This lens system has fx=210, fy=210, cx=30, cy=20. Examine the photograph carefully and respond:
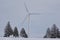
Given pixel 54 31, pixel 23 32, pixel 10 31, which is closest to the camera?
pixel 23 32

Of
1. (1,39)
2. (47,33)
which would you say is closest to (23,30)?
(47,33)

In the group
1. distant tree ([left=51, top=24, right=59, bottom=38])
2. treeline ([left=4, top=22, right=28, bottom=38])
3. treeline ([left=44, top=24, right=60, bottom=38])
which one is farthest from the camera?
treeline ([left=4, top=22, right=28, bottom=38])

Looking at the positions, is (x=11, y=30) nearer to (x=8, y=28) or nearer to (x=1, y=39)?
(x=8, y=28)

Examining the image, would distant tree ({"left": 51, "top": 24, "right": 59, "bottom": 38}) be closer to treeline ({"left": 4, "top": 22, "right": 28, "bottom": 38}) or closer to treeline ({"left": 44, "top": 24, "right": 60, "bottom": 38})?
treeline ({"left": 44, "top": 24, "right": 60, "bottom": 38})

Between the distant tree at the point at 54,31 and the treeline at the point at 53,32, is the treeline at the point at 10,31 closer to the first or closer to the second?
the treeline at the point at 53,32

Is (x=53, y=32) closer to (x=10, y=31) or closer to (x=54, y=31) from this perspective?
(x=54, y=31)

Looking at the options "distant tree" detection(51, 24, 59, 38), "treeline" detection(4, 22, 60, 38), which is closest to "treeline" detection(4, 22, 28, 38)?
"treeline" detection(4, 22, 60, 38)

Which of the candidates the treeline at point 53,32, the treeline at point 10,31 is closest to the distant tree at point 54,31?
the treeline at point 53,32

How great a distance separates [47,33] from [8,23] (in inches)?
458

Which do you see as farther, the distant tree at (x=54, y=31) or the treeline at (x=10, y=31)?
the treeline at (x=10, y=31)

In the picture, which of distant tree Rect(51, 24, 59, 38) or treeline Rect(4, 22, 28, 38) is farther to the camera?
treeline Rect(4, 22, 28, 38)

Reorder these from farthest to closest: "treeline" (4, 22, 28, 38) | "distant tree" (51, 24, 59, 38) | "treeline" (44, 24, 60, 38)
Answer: "treeline" (4, 22, 28, 38) < "distant tree" (51, 24, 59, 38) < "treeline" (44, 24, 60, 38)

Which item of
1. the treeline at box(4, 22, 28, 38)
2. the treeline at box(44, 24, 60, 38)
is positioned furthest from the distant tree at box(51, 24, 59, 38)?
the treeline at box(4, 22, 28, 38)

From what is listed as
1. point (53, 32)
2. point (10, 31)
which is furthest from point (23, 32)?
point (53, 32)
